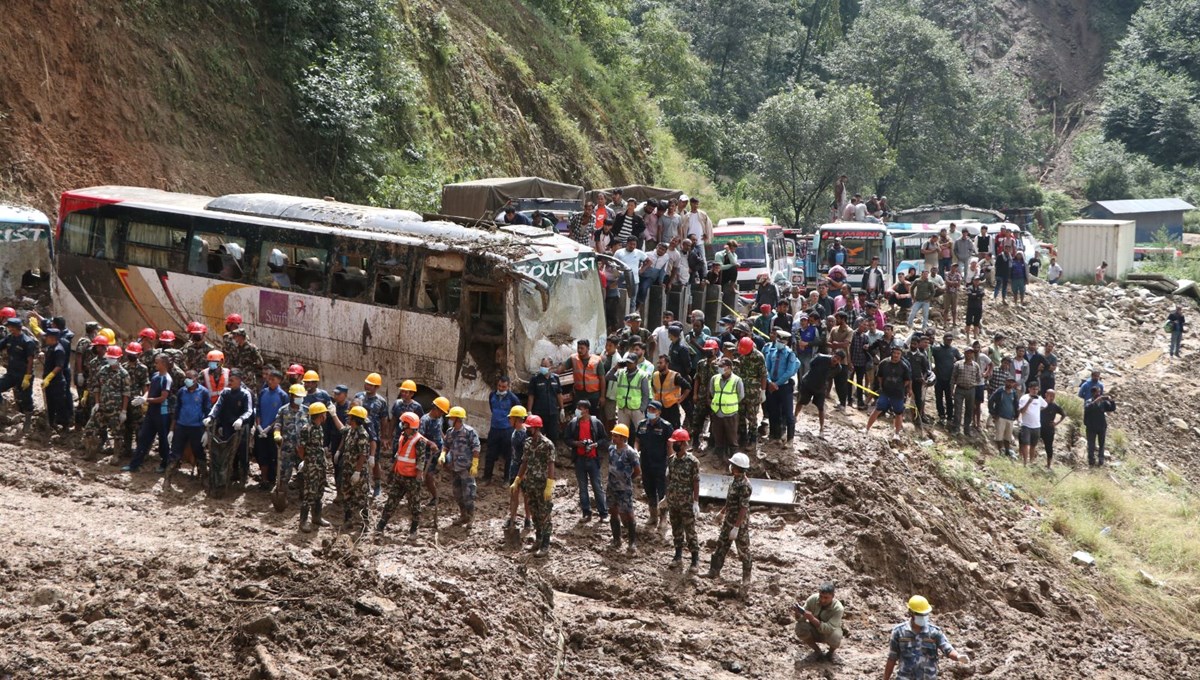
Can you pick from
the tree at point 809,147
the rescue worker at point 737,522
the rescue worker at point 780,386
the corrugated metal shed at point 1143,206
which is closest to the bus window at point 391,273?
the rescue worker at point 780,386

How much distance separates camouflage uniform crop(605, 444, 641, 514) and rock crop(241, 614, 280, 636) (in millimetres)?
4195

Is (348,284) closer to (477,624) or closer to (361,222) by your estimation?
(361,222)

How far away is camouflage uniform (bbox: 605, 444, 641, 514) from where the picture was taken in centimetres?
1330

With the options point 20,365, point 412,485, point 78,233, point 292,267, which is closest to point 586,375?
point 412,485

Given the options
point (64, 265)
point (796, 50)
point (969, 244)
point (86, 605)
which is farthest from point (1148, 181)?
point (86, 605)

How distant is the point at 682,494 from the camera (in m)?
13.0

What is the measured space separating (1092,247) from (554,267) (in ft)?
103

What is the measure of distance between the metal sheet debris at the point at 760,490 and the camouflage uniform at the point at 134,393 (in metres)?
6.62

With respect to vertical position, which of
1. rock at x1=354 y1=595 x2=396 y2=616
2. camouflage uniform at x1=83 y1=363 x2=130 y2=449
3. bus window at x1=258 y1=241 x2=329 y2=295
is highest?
bus window at x1=258 y1=241 x2=329 y2=295

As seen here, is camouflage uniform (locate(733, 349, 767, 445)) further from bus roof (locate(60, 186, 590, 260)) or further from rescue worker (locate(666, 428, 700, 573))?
rescue worker (locate(666, 428, 700, 573))

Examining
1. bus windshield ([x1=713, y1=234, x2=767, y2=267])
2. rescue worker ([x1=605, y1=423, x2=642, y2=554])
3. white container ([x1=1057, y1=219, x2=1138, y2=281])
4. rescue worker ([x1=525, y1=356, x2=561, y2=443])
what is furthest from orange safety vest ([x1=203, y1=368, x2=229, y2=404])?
white container ([x1=1057, y1=219, x2=1138, y2=281])

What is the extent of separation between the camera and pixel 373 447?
13.7 m

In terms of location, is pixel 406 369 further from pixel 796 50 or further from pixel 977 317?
pixel 796 50

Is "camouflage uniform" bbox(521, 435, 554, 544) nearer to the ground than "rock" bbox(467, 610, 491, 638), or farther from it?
farther from it
